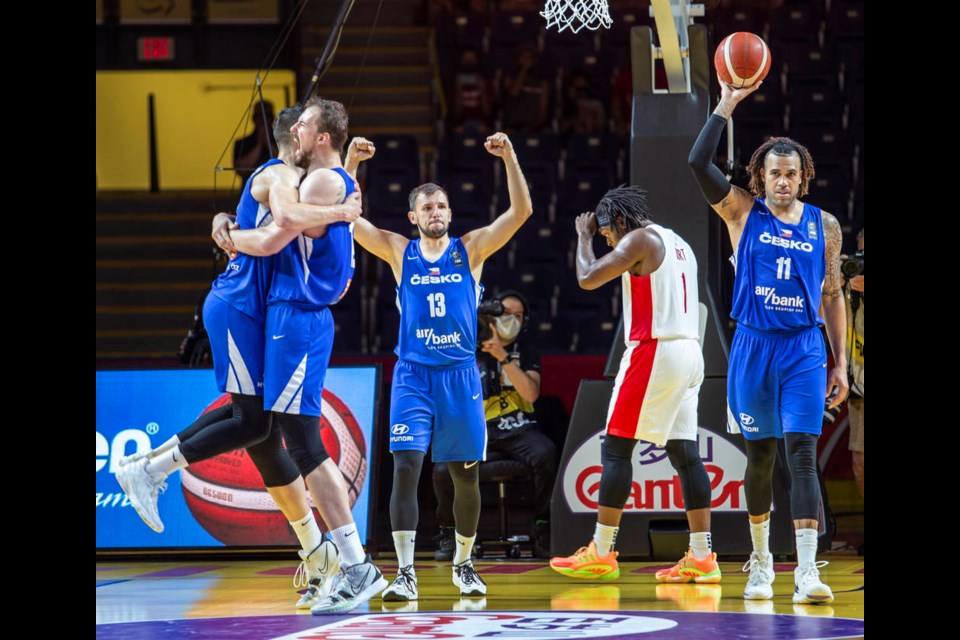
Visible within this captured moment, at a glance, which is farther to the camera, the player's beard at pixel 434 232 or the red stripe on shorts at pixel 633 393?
the red stripe on shorts at pixel 633 393

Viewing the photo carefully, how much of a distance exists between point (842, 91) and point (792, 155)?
9727mm

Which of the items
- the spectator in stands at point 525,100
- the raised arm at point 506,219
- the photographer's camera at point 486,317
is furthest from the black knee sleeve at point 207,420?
the spectator in stands at point 525,100

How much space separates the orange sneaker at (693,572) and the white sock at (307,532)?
208 cm

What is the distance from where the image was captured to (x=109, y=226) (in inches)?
637

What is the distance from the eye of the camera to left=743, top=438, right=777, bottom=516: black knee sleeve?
6262 mm

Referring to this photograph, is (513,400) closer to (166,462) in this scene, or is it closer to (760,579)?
(760,579)

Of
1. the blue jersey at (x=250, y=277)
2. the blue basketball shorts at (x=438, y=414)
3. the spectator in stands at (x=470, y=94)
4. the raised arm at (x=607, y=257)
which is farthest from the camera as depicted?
the spectator in stands at (x=470, y=94)

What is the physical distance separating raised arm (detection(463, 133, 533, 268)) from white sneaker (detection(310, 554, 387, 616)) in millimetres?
1767

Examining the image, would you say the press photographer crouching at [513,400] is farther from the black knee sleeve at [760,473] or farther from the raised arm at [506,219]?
the black knee sleeve at [760,473]

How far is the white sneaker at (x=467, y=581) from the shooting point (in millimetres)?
6441

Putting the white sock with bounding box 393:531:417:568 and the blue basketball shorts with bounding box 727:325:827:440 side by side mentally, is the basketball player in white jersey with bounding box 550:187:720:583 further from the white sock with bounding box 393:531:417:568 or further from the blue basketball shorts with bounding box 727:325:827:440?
the white sock with bounding box 393:531:417:568

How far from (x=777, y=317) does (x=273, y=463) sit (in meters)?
2.41
